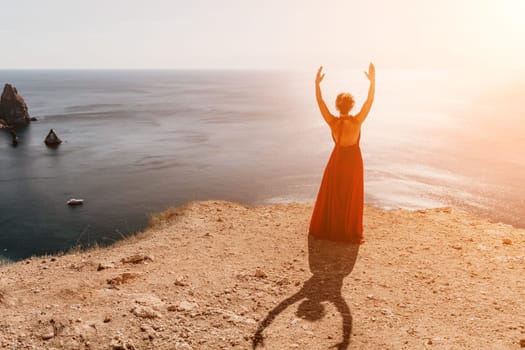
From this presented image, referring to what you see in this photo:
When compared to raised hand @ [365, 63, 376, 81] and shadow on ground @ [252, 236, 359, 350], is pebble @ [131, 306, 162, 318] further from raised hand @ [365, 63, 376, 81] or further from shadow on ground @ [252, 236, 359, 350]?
raised hand @ [365, 63, 376, 81]

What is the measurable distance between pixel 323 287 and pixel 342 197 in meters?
2.47

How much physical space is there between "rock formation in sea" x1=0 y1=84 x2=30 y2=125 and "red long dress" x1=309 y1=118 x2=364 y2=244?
71644 millimetres

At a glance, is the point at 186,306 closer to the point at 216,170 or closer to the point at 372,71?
the point at 372,71

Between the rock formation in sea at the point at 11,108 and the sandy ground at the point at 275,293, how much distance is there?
67.9 meters

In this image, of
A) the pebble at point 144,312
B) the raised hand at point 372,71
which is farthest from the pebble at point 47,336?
the raised hand at point 372,71

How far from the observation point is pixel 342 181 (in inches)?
333

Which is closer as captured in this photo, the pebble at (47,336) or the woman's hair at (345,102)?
the pebble at (47,336)

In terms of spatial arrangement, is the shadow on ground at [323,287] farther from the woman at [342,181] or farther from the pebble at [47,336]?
the pebble at [47,336]

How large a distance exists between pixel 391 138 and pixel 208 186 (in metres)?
29.8

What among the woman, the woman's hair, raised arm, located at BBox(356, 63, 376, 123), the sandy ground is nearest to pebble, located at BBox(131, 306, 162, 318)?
the sandy ground

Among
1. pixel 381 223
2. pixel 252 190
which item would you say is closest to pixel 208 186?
pixel 252 190

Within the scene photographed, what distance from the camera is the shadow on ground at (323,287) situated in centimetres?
557

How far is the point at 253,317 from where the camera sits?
5754mm

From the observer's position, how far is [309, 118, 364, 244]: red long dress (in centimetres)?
841
